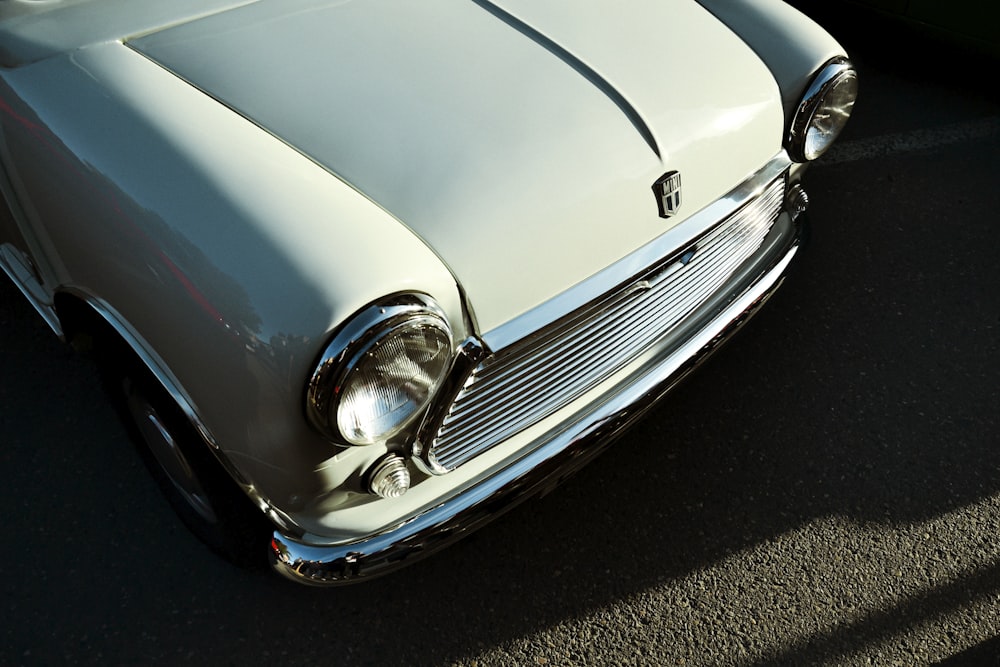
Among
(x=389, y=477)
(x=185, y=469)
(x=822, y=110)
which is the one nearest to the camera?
(x=389, y=477)

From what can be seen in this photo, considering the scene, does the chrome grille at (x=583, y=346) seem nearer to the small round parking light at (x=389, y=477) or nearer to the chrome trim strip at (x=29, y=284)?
the small round parking light at (x=389, y=477)

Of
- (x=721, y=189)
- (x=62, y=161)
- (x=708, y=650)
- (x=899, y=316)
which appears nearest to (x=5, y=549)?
(x=62, y=161)

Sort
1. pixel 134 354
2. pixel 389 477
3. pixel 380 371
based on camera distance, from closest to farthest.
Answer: pixel 380 371
pixel 389 477
pixel 134 354

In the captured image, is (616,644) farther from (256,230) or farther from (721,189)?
(256,230)

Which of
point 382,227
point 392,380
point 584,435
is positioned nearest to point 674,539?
point 584,435

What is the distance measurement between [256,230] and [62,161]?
21.6 inches

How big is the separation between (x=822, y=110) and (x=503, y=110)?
35.7 inches

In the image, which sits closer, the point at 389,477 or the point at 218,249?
the point at 218,249

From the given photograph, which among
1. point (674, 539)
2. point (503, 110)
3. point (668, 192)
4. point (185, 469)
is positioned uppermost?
point (503, 110)

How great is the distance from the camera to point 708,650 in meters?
1.97

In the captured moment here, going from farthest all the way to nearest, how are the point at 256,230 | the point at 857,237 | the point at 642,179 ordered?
the point at 857,237, the point at 642,179, the point at 256,230

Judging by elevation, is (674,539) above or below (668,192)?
below

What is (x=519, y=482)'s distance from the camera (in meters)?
1.67

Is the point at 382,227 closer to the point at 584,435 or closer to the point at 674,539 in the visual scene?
the point at 584,435
